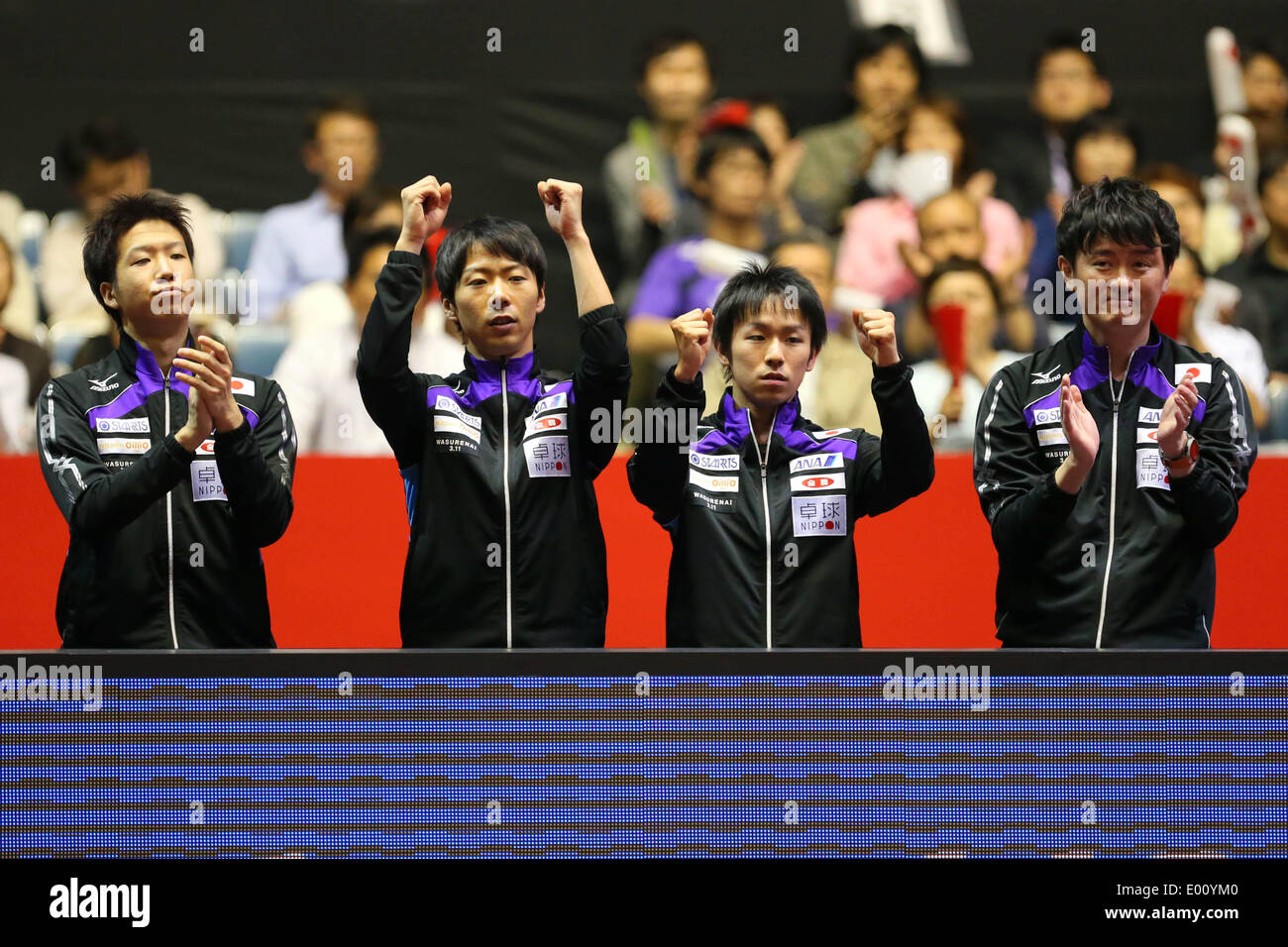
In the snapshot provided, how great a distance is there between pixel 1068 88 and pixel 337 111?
3.16 metres

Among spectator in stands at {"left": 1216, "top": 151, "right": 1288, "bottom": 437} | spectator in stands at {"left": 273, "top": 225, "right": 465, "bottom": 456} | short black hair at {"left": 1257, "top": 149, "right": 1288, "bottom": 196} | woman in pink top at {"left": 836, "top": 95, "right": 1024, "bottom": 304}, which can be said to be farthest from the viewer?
short black hair at {"left": 1257, "top": 149, "right": 1288, "bottom": 196}

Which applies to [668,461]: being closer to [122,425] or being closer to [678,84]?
[122,425]

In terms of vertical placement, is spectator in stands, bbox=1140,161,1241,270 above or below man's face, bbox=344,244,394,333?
above

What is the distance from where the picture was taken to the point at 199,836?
2.88 meters

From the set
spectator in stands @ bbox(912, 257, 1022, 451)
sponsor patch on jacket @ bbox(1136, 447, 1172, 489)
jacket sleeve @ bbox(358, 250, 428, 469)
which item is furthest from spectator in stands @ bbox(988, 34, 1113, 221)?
jacket sleeve @ bbox(358, 250, 428, 469)

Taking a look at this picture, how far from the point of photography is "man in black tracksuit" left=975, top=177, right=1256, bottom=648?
147 inches

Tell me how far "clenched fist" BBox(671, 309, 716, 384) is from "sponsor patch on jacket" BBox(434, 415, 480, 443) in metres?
0.57

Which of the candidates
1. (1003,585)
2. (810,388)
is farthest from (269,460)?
(810,388)

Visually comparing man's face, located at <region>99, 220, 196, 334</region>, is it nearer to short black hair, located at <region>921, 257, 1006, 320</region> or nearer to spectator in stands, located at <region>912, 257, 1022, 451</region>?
spectator in stands, located at <region>912, 257, 1022, 451</region>

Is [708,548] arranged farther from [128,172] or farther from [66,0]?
[66,0]

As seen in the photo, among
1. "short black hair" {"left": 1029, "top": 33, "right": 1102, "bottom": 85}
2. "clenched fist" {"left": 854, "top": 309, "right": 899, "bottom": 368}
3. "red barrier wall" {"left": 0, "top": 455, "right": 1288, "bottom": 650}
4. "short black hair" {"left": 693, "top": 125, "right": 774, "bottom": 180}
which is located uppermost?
"short black hair" {"left": 1029, "top": 33, "right": 1102, "bottom": 85}

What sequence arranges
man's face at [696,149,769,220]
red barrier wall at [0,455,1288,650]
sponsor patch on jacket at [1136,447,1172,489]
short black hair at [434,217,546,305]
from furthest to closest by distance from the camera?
man's face at [696,149,769,220]
red barrier wall at [0,455,1288,650]
short black hair at [434,217,546,305]
sponsor patch on jacket at [1136,447,1172,489]

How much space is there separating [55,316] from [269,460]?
285 centimetres

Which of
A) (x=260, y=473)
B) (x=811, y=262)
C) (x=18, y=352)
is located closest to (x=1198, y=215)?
(x=811, y=262)
